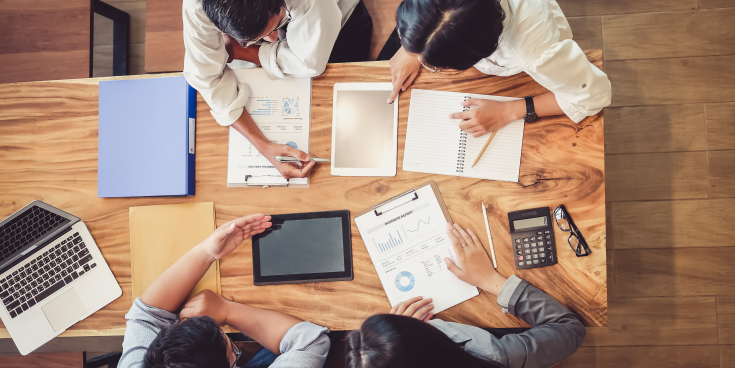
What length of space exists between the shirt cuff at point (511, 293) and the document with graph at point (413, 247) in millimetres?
87

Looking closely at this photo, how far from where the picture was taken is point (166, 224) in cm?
113

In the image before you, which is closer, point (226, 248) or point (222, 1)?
point (222, 1)

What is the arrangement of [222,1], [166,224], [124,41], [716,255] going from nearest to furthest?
[222,1] < [166,224] < [716,255] < [124,41]

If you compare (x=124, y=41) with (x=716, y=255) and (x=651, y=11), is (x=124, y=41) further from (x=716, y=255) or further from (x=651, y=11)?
(x=716, y=255)

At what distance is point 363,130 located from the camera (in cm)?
110

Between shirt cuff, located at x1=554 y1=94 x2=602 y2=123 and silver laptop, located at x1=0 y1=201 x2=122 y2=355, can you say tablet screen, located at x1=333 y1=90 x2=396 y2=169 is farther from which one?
silver laptop, located at x1=0 y1=201 x2=122 y2=355

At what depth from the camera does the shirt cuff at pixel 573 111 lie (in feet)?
3.22

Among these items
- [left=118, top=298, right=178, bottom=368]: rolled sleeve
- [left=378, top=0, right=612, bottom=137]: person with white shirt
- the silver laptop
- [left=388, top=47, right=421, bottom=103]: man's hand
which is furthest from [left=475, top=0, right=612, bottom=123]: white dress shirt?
the silver laptop

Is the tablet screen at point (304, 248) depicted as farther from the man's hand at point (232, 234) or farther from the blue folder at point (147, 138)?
the blue folder at point (147, 138)

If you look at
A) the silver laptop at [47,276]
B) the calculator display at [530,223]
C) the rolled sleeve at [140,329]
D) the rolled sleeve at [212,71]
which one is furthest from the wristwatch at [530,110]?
the silver laptop at [47,276]

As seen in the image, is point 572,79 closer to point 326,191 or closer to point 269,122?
point 326,191

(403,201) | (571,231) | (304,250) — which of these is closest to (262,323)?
(304,250)

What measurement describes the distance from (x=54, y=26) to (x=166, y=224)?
1.08m

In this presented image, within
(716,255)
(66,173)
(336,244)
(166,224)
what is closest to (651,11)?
(716,255)
